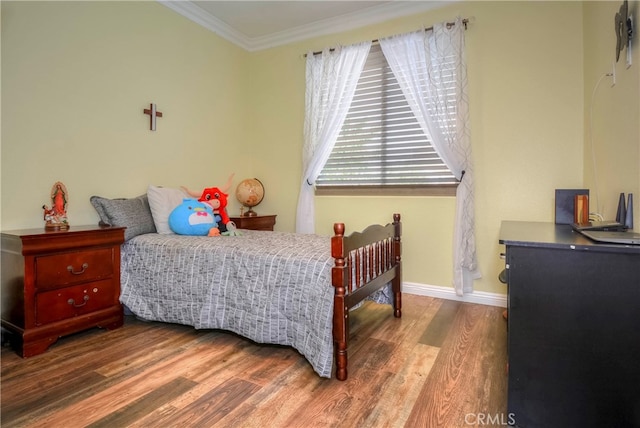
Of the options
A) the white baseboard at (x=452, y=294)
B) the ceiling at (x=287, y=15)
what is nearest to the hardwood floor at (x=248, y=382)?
the white baseboard at (x=452, y=294)

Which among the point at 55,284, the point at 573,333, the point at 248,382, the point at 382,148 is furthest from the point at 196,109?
the point at 573,333

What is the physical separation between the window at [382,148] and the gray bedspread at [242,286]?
3.52 feet

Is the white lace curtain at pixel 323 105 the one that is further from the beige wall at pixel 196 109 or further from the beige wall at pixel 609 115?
the beige wall at pixel 609 115

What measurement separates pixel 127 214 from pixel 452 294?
8.99 feet

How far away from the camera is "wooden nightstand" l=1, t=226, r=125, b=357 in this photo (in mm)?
1997

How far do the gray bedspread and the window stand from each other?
1.07 m

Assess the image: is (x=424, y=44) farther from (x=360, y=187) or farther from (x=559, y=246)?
(x=559, y=246)

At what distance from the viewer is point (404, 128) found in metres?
3.20

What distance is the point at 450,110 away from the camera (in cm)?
292

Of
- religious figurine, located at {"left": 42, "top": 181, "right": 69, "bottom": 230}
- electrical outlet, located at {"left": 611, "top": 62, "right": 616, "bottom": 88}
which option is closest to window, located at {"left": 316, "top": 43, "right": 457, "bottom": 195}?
electrical outlet, located at {"left": 611, "top": 62, "right": 616, "bottom": 88}

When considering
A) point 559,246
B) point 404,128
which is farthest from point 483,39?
point 559,246

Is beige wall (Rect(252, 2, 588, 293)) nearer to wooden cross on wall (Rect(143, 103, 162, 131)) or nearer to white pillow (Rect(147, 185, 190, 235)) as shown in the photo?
white pillow (Rect(147, 185, 190, 235))

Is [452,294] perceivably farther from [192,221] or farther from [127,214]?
[127,214]

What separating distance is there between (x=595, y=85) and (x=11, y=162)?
375cm
